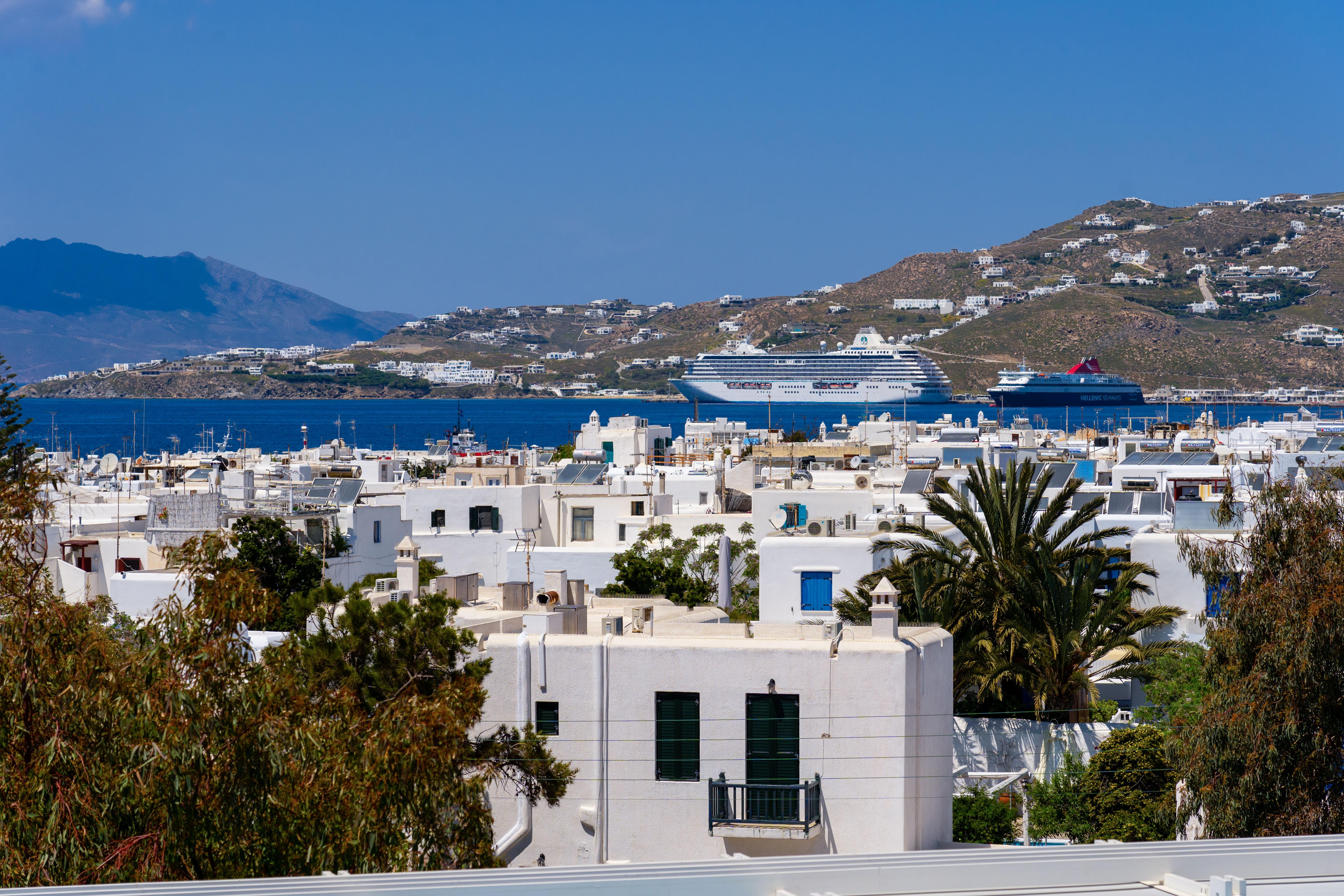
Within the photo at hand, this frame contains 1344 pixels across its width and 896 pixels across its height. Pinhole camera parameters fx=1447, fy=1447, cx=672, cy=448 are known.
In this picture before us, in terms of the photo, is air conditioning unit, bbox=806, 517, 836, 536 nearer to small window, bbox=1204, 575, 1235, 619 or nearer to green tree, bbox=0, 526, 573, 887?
small window, bbox=1204, 575, 1235, 619

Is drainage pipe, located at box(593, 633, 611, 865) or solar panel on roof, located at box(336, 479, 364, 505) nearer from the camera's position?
drainage pipe, located at box(593, 633, 611, 865)

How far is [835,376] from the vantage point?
150 meters

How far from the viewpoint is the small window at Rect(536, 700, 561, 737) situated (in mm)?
9391

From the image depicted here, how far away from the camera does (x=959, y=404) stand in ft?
554

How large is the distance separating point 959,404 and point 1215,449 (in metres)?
133

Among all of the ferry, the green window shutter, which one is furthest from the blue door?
the ferry

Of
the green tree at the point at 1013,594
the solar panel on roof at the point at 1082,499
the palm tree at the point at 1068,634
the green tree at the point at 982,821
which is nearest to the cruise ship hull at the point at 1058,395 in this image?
the solar panel on roof at the point at 1082,499

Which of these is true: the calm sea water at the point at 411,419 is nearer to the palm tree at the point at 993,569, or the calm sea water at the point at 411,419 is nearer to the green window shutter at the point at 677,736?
the palm tree at the point at 993,569

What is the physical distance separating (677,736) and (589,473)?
20139 millimetres

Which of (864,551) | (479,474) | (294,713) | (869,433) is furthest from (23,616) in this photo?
(869,433)

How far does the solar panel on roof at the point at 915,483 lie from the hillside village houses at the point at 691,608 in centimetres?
7

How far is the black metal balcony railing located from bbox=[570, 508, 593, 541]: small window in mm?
14491

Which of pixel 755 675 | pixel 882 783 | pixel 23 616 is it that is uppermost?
pixel 23 616

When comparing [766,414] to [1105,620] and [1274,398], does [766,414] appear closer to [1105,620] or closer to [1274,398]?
[1274,398]
